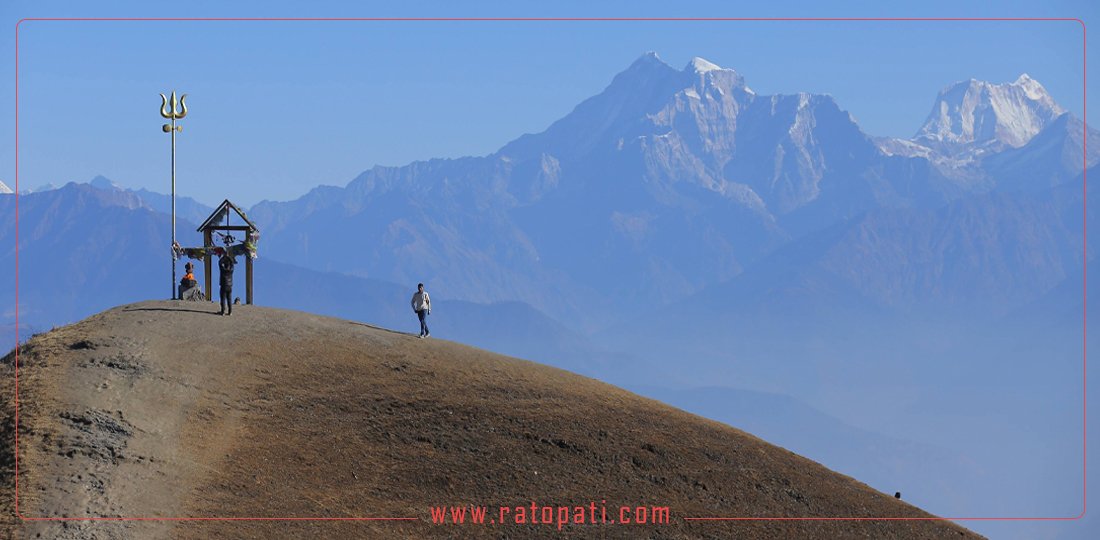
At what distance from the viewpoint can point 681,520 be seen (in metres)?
36.9

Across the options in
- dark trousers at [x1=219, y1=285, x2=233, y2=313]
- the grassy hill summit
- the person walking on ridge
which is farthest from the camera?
the person walking on ridge

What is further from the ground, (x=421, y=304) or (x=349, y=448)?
(x=421, y=304)

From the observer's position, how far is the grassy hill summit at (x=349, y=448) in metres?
34.1

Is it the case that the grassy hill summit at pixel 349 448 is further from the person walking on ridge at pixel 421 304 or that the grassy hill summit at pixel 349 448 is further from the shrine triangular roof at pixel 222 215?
the shrine triangular roof at pixel 222 215

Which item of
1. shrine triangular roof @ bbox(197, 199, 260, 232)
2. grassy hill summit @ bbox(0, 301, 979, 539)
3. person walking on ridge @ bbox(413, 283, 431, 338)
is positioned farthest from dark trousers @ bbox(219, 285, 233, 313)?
person walking on ridge @ bbox(413, 283, 431, 338)

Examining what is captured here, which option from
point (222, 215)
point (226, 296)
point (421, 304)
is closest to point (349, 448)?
point (226, 296)

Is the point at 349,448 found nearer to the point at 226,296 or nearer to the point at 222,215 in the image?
the point at 226,296

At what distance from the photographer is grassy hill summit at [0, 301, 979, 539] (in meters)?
34.1

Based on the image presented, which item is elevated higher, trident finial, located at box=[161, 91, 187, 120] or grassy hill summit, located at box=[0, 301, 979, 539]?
trident finial, located at box=[161, 91, 187, 120]

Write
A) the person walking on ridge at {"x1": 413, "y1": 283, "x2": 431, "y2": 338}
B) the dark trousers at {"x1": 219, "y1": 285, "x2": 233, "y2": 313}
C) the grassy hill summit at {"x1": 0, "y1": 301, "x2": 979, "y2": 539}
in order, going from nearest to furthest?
the grassy hill summit at {"x1": 0, "y1": 301, "x2": 979, "y2": 539}, the dark trousers at {"x1": 219, "y1": 285, "x2": 233, "y2": 313}, the person walking on ridge at {"x1": 413, "y1": 283, "x2": 431, "y2": 338}

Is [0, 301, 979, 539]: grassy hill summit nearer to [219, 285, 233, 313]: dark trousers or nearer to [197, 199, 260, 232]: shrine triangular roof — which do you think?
[219, 285, 233, 313]: dark trousers

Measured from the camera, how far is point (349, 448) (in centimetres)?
3784

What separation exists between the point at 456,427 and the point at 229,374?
7.00 metres

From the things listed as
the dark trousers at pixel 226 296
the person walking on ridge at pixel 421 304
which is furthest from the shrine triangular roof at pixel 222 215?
the person walking on ridge at pixel 421 304
